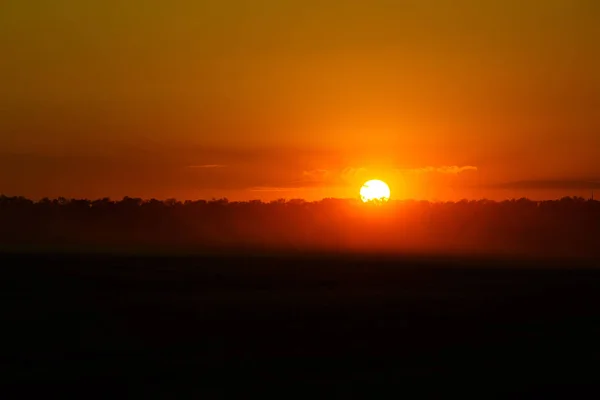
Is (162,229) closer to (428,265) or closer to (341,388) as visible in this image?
(428,265)

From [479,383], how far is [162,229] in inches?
3167

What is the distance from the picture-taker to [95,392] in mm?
13109

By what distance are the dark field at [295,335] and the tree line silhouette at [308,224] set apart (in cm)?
4112

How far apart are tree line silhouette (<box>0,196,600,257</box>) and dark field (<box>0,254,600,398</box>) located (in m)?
41.1

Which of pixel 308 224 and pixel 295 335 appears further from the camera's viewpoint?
pixel 308 224

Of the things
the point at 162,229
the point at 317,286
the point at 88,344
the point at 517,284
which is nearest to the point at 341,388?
the point at 88,344

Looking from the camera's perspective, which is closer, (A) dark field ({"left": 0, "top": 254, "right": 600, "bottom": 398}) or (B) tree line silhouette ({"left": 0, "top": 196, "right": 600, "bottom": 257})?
(A) dark field ({"left": 0, "top": 254, "right": 600, "bottom": 398})

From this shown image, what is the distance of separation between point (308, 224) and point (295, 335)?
263ft

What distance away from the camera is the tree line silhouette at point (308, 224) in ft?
246

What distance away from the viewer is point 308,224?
9800cm

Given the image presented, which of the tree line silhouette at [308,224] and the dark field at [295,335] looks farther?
the tree line silhouette at [308,224]

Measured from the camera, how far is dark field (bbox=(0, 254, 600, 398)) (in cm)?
1392

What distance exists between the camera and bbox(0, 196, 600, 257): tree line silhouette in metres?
75.1

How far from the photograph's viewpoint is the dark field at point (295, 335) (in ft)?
45.7
